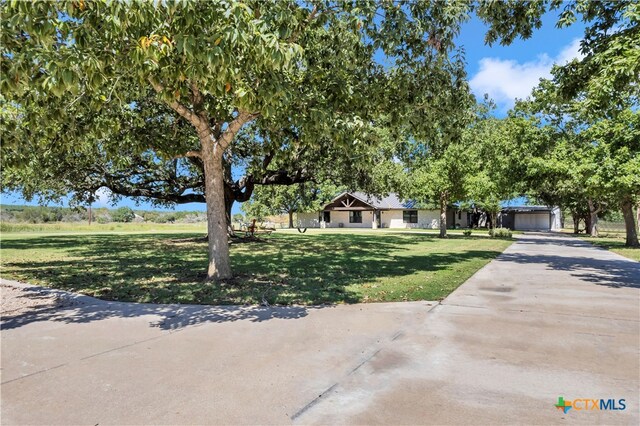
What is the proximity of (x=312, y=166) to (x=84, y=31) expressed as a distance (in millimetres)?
14232

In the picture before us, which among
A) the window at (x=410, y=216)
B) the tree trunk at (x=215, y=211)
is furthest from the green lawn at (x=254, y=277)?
the window at (x=410, y=216)

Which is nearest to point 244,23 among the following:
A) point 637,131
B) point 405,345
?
point 405,345

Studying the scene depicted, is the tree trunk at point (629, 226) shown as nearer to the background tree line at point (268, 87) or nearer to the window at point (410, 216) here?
the background tree line at point (268, 87)

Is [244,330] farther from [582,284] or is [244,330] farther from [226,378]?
[582,284]

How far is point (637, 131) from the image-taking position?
18.1 meters

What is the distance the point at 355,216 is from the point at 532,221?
25902 mm

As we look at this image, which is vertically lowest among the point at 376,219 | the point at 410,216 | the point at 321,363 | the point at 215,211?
the point at 321,363

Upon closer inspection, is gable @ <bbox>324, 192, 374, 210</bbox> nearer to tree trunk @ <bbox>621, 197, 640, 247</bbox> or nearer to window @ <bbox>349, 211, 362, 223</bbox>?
window @ <bbox>349, 211, 362, 223</bbox>

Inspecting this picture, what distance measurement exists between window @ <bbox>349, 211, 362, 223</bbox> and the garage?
22848 mm

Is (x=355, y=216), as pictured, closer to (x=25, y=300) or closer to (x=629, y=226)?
(x=629, y=226)

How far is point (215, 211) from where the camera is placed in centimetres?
854

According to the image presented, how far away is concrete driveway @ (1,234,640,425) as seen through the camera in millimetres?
3033

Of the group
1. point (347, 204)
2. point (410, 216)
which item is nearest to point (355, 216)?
point (347, 204)

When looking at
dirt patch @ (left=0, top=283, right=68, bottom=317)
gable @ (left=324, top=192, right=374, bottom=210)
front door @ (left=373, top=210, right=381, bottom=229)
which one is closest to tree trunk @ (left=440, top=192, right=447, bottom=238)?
gable @ (left=324, top=192, right=374, bottom=210)
